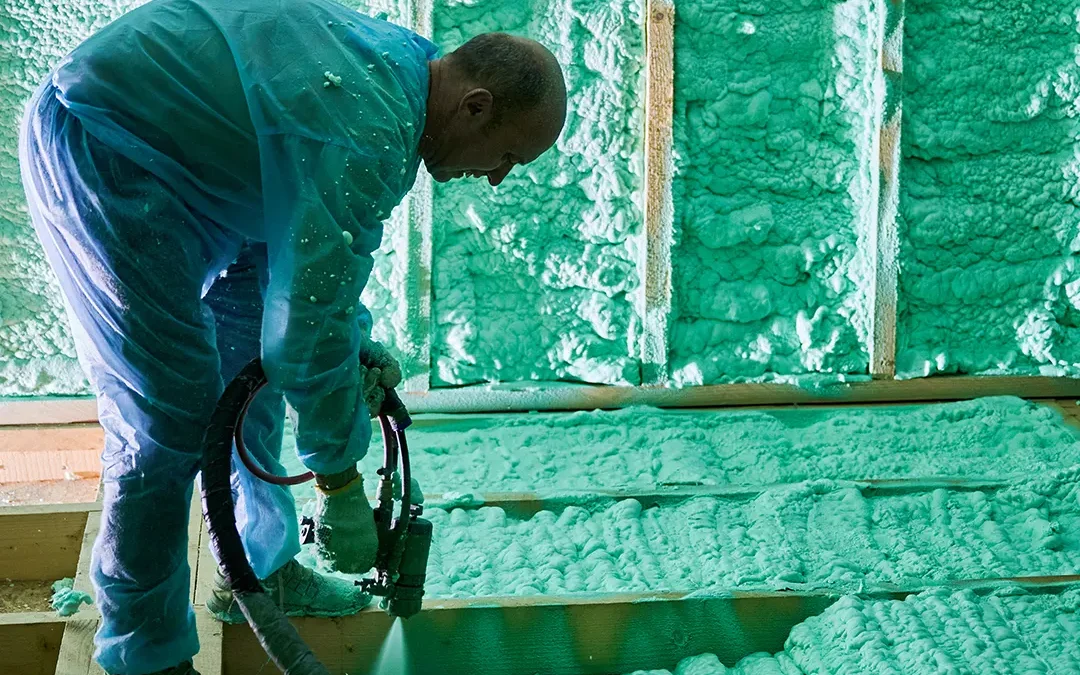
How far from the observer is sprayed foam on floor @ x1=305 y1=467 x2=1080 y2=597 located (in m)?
2.38

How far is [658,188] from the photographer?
11.1 feet

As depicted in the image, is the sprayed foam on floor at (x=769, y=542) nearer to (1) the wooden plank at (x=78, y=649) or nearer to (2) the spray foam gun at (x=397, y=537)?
(2) the spray foam gun at (x=397, y=537)

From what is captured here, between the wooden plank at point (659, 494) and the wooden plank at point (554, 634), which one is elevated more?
the wooden plank at point (659, 494)

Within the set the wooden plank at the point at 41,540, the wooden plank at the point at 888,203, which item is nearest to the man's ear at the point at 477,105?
the wooden plank at the point at 41,540

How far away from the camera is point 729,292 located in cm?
349

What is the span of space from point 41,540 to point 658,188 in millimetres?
1875

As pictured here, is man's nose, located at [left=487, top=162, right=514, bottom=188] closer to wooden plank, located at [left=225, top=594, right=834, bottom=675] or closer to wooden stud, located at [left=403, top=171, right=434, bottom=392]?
wooden plank, located at [left=225, top=594, right=834, bottom=675]

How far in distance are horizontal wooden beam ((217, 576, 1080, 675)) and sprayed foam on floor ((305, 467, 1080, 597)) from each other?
65 millimetres

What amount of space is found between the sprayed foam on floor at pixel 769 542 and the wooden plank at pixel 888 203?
81 centimetres

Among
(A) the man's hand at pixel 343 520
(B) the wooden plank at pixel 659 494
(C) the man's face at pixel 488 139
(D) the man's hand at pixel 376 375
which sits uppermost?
(C) the man's face at pixel 488 139

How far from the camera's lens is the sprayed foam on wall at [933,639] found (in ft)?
6.56

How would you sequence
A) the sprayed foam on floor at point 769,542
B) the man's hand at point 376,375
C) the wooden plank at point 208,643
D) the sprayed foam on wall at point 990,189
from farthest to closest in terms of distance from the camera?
the sprayed foam on wall at point 990,189, the sprayed foam on floor at point 769,542, the wooden plank at point 208,643, the man's hand at point 376,375

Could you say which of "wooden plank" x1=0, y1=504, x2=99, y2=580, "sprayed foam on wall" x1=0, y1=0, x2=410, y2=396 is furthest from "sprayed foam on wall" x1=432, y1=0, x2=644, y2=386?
"wooden plank" x1=0, y1=504, x2=99, y2=580

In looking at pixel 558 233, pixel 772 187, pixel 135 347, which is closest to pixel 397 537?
pixel 135 347
